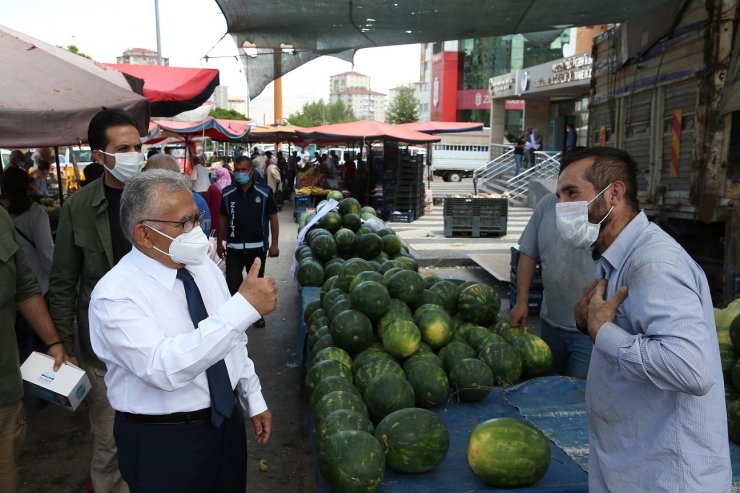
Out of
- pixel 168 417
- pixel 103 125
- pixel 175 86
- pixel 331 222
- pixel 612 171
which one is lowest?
pixel 168 417

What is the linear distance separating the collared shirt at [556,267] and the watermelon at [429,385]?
4.18ft

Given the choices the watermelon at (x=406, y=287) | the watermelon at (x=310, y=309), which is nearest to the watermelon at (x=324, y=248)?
the watermelon at (x=310, y=309)

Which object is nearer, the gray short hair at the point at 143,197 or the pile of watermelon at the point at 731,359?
the gray short hair at the point at 143,197

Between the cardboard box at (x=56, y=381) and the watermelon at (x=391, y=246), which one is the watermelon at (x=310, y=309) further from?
the cardboard box at (x=56, y=381)

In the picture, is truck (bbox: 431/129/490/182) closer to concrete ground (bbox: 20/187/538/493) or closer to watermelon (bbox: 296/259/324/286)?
concrete ground (bbox: 20/187/538/493)

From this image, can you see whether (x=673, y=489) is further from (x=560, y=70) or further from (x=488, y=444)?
(x=560, y=70)

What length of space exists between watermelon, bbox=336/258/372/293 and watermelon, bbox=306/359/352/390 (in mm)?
1436

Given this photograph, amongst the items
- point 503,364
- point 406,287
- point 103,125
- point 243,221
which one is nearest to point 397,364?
point 503,364

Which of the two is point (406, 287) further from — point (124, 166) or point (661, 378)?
point (661, 378)

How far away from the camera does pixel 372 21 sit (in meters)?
6.50

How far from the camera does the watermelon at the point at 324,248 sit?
672cm

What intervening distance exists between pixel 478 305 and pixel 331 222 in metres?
3.99

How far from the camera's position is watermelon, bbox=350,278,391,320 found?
3.96 metres

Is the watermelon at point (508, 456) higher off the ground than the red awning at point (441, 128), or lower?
lower
